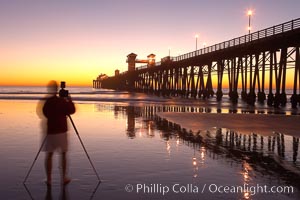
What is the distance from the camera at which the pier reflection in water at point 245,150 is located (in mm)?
6910

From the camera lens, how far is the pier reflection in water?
6.91 metres

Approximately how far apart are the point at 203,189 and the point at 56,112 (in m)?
2.61

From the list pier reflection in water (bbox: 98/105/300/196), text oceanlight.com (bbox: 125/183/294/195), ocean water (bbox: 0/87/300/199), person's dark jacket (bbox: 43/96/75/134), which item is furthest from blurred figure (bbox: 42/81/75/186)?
pier reflection in water (bbox: 98/105/300/196)

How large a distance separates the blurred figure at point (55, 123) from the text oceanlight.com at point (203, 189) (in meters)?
1.24

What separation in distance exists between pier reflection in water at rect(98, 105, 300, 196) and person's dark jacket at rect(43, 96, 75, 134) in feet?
8.06

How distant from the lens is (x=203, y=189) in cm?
575

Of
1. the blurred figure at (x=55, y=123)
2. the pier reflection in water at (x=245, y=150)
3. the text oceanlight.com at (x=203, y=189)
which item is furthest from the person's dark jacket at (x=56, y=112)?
the pier reflection in water at (x=245, y=150)

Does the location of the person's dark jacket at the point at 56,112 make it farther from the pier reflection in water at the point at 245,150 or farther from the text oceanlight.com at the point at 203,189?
the pier reflection in water at the point at 245,150

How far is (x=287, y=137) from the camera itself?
12039 mm

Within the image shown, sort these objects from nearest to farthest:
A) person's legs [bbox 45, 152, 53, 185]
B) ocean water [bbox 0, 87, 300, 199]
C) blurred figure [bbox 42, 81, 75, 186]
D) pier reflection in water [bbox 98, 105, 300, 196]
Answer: ocean water [bbox 0, 87, 300, 199]
person's legs [bbox 45, 152, 53, 185]
blurred figure [bbox 42, 81, 75, 186]
pier reflection in water [bbox 98, 105, 300, 196]

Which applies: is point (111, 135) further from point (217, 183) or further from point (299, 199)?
point (299, 199)

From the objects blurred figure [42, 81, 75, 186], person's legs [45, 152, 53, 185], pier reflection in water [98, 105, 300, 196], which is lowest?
pier reflection in water [98, 105, 300, 196]

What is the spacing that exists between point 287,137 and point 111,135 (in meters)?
5.56

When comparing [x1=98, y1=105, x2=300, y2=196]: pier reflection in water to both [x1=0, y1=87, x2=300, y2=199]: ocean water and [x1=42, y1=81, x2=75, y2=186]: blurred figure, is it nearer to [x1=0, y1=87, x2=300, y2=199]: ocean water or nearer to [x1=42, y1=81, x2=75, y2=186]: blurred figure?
[x1=0, y1=87, x2=300, y2=199]: ocean water
